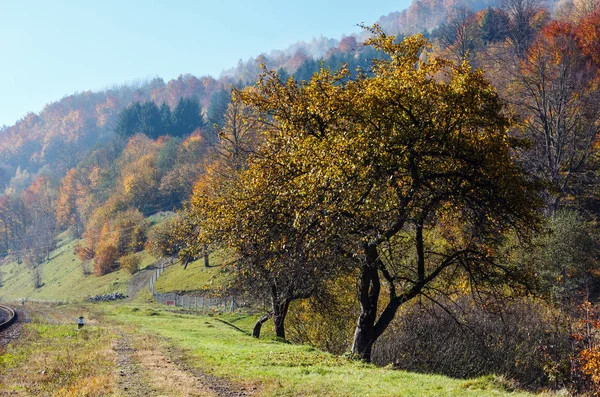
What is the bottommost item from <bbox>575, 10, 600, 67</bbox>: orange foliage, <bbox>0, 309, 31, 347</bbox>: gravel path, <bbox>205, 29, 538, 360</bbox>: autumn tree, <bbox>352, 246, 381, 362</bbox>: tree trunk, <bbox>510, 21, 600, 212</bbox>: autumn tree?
<bbox>0, 309, 31, 347</bbox>: gravel path

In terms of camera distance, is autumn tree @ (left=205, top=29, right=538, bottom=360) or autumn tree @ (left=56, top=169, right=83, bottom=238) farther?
autumn tree @ (left=56, top=169, right=83, bottom=238)

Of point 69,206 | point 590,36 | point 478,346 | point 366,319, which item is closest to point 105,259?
point 69,206

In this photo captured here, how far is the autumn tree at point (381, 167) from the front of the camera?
15.6 meters

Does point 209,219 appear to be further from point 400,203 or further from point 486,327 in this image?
point 486,327

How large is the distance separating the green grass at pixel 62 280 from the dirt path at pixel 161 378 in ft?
205

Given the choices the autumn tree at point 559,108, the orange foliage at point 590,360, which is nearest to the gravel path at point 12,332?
the orange foliage at point 590,360

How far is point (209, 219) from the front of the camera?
18438mm

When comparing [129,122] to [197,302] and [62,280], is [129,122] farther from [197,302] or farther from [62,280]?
[197,302]

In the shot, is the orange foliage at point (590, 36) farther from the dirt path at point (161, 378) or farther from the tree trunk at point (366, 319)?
the dirt path at point (161, 378)

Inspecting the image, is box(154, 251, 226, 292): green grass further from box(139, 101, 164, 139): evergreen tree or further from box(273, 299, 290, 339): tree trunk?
box(139, 101, 164, 139): evergreen tree

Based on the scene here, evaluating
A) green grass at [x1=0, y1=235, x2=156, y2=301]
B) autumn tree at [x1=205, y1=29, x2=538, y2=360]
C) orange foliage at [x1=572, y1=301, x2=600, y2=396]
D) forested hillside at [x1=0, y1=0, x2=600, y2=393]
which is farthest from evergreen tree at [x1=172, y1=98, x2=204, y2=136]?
orange foliage at [x1=572, y1=301, x2=600, y2=396]

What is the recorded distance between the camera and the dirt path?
41.7 feet

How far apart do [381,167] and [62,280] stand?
341 feet

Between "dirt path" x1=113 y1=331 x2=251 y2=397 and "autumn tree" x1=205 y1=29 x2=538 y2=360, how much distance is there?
460cm
